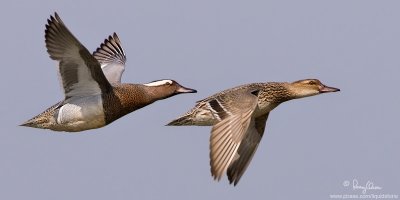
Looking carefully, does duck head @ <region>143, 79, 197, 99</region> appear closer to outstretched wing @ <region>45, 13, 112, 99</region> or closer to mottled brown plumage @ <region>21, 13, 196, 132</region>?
mottled brown plumage @ <region>21, 13, 196, 132</region>

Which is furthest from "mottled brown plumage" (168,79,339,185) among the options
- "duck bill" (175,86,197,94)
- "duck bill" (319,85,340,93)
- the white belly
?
the white belly

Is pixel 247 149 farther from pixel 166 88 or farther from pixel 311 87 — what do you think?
pixel 166 88

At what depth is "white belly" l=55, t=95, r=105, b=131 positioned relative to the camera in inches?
551

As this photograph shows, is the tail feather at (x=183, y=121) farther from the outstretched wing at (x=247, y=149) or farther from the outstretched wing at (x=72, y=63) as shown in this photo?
the outstretched wing at (x=72, y=63)

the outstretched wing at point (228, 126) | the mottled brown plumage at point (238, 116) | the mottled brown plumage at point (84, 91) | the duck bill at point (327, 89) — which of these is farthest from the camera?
the duck bill at point (327, 89)

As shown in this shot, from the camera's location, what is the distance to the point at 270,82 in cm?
1545

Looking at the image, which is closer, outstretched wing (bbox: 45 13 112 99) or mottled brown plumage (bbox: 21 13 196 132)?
outstretched wing (bbox: 45 13 112 99)

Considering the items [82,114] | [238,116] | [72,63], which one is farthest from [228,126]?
[72,63]

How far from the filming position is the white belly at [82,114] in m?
14.0

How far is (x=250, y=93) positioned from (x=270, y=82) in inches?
48.0

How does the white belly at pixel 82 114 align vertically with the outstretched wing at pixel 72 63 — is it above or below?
below

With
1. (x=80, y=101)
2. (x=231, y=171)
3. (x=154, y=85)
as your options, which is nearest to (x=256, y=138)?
(x=231, y=171)

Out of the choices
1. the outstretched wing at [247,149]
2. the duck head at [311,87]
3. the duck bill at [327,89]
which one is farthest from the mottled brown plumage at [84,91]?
the duck bill at [327,89]

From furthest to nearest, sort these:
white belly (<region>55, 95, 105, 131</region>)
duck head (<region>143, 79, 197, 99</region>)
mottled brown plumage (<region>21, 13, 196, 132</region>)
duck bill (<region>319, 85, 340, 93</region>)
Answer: duck bill (<region>319, 85, 340, 93</region>) < duck head (<region>143, 79, 197, 99</region>) < white belly (<region>55, 95, 105, 131</region>) < mottled brown plumage (<region>21, 13, 196, 132</region>)
